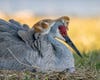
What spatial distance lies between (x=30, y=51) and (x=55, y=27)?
0.71m

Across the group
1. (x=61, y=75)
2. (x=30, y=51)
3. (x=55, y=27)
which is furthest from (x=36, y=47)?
(x=61, y=75)

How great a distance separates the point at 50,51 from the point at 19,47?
18.9 inches

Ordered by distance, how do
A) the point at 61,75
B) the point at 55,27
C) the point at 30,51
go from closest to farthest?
1. the point at 61,75
2. the point at 30,51
3. the point at 55,27

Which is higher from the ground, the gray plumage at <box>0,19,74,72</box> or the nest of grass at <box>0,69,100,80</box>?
the gray plumage at <box>0,19,74,72</box>

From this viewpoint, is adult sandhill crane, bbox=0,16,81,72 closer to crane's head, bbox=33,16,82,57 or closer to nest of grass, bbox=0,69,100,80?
crane's head, bbox=33,16,82,57

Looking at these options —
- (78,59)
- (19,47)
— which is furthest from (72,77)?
(78,59)

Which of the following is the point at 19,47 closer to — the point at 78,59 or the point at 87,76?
the point at 87,76

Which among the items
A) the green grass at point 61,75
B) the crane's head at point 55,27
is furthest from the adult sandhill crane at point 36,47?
the green grass at point 61,75

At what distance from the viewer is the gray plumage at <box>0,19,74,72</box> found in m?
11.2

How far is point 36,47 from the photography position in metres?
11.4

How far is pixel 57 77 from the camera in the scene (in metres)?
10.8

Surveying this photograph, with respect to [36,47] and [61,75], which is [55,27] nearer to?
[36,47]

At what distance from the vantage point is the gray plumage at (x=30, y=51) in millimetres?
11219

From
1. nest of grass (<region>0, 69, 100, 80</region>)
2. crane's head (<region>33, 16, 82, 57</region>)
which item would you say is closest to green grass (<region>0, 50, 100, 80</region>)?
nest of grass (<region>0, 69, 100, 80</region>)
